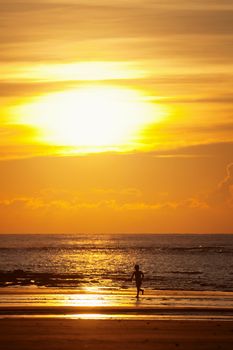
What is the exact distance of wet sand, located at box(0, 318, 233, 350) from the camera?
24.5 metres

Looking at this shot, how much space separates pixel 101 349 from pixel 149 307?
16648 millimetres

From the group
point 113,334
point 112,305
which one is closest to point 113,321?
point 113,334

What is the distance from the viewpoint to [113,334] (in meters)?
27.1

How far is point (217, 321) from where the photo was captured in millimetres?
32812

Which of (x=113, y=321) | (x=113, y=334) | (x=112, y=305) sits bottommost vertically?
(x=113, y=334)

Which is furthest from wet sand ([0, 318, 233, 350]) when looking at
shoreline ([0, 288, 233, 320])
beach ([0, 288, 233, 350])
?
shoreline ([0, 288, 233, 320])

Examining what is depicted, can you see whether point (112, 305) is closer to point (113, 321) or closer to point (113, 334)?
point (113, 321)

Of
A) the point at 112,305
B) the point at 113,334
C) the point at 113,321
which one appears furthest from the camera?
the point at 112,305

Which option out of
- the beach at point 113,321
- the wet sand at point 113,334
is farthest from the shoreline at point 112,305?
the wet sand at point 113,334

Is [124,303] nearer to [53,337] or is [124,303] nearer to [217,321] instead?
[217,321]

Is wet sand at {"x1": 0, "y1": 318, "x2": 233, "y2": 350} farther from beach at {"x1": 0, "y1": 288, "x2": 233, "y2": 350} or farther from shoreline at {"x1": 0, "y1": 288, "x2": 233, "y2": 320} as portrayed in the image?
shoreline at {"x1": 0, "y1": 288, "x2": 233, "y2": 320}

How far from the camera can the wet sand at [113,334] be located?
2455 cm

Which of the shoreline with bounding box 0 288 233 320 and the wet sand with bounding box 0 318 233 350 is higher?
the shoreline with bounding box 0 288 233 320

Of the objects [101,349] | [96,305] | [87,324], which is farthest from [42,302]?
[101,349]
